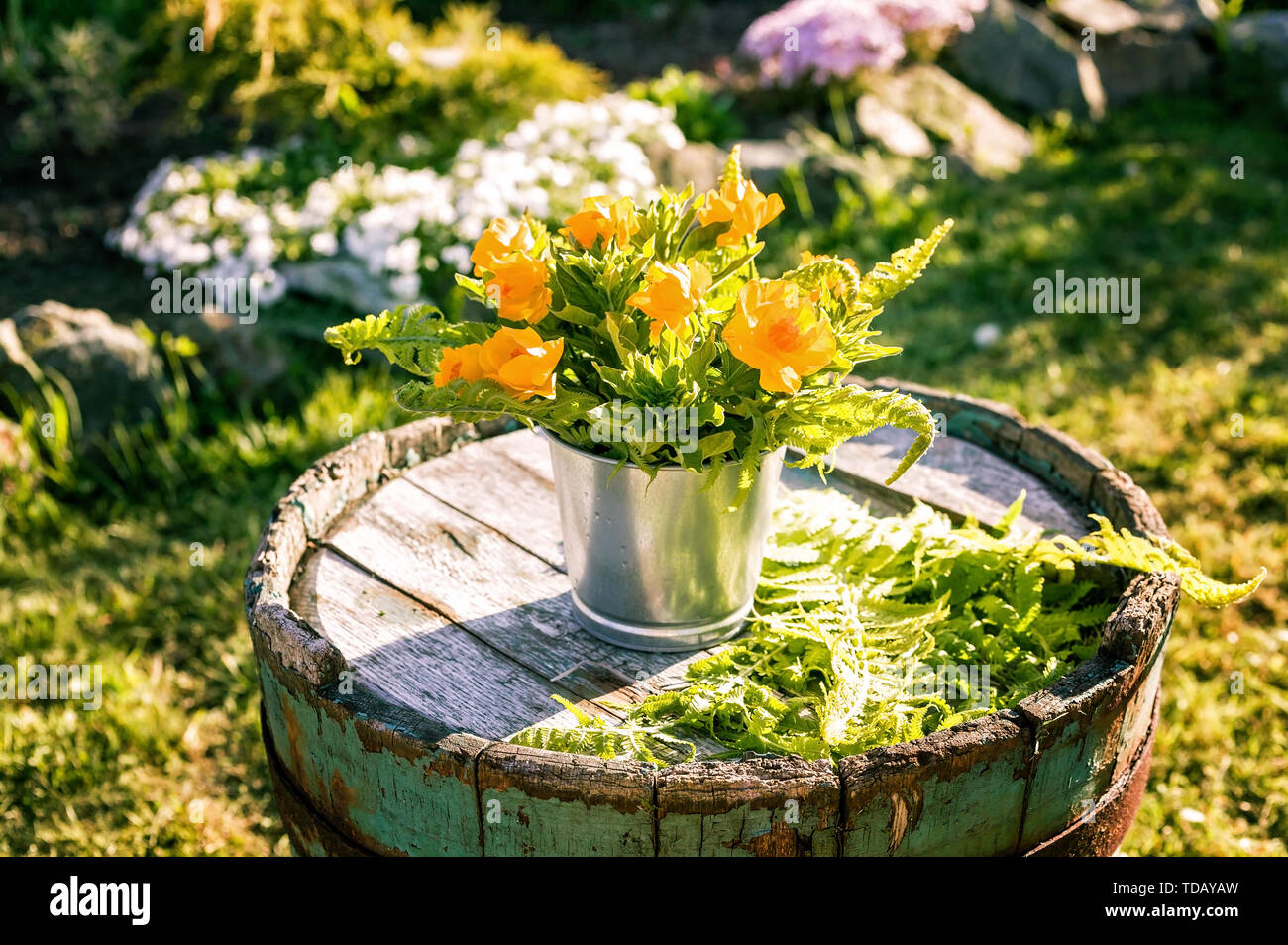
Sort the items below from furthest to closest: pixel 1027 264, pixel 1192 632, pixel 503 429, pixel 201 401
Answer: pixel 1027 264
pixel 201 401
pixel 1192 632
pixel 503 429

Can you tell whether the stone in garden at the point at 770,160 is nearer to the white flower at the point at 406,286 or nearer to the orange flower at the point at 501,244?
the white flower at the point at 406,286

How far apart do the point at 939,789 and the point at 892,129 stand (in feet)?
15.9

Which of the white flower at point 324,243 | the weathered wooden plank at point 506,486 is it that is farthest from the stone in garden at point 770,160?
the weathered wooden plank at point 506,486

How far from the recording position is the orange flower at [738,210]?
1594mm

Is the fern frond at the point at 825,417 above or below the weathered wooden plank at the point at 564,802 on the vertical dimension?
above

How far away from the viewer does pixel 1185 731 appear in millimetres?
2824

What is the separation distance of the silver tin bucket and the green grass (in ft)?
4.46

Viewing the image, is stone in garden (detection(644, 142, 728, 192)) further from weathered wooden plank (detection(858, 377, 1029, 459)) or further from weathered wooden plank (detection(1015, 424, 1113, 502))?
weathered wooden plank (detection(1015, 424, 1113, 502))

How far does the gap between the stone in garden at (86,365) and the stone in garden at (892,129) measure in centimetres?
357

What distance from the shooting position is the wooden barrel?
1.39m

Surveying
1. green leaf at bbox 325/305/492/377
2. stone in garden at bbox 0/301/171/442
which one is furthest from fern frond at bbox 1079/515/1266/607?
stone in garden at bbox 0/301/171/442

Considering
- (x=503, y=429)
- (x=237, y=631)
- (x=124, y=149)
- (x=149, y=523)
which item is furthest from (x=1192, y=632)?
(x=124, y=149)

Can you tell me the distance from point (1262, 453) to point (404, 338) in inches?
126

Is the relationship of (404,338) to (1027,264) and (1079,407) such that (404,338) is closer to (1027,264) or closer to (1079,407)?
(1079,407)
